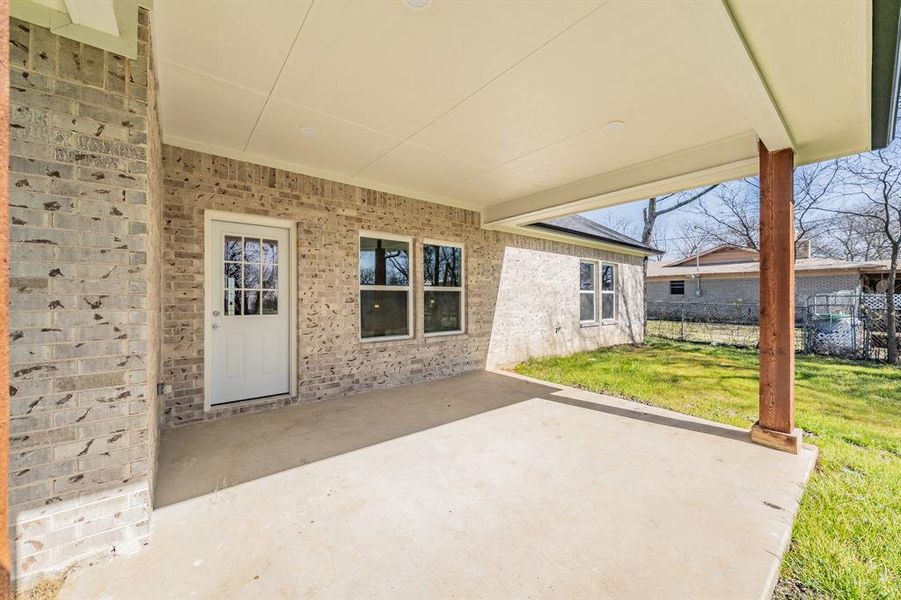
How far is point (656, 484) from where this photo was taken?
2682 millimetres

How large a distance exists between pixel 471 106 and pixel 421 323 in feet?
11.1

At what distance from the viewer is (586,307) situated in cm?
931

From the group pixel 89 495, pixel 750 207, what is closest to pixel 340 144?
pixel 89 495

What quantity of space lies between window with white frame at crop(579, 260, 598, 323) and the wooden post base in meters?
5.70

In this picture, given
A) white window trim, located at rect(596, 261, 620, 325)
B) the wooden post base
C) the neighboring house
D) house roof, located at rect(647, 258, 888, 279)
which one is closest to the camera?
the wooden post base

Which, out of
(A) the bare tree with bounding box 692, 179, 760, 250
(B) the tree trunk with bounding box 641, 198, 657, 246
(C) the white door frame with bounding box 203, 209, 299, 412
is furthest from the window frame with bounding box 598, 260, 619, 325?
(B) the tree trunk with bounding box 641, 198, 657, 246

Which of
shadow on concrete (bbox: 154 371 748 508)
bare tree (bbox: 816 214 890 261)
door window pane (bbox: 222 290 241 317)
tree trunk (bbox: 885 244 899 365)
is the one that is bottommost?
shadow on concrete (bbox: 154 371 748 508)

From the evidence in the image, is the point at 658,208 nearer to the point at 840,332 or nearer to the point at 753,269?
the point at 753,269

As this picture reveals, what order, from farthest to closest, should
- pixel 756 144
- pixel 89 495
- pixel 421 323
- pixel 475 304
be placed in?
pixel 475 304 < pixel 421 323 < pixel 756 144 < pixel 89 495

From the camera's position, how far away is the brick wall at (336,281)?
150 inches

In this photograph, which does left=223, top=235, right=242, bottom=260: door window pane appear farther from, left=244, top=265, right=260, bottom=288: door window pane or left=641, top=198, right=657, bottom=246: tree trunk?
left=641, top=198, right=657, bottom=246: tree trunk

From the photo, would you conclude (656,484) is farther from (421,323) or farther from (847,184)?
(847,184)

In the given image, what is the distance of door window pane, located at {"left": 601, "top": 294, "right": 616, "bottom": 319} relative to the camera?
9.80 meters

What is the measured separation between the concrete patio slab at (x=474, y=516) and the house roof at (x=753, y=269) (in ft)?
54.1
